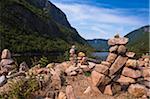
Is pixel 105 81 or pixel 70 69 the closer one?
pixel 105 81

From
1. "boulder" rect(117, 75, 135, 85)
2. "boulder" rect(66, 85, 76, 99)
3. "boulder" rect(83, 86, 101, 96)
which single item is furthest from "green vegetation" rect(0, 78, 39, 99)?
"boulder" rect(117, 75, 135, 85)

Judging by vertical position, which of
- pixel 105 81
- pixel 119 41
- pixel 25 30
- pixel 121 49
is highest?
pixel 25 30

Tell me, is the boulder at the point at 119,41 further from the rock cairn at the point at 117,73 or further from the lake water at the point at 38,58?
the lake water at the point at 38,58

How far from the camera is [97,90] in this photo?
1374 cm

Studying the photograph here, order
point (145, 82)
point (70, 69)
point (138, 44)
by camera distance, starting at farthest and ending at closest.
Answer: point (138, 44) → point (70, 69) → point (145, 82)

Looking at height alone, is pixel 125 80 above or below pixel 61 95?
above

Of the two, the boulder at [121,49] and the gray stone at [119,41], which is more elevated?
the gray stone at [119,41]

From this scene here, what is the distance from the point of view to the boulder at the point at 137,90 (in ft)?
43.9

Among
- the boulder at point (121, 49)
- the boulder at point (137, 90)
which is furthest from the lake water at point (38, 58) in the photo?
the boulder at point (137, 90)

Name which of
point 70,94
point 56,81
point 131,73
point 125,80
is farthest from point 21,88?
point 131,73

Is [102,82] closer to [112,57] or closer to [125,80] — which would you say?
[125,80]

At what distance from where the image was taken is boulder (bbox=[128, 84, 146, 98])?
13383mm

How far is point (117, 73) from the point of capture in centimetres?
1409

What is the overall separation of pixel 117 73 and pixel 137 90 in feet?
3.37
